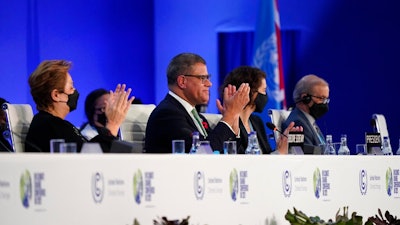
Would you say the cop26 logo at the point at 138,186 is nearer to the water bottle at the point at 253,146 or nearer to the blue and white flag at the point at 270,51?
the water bottle at the point at 253,146

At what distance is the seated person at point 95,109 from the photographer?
6.78 m

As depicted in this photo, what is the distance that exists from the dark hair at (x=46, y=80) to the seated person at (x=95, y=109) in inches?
98.9

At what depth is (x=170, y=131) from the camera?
4.57 m

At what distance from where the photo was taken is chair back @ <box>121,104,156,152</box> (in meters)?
4.88

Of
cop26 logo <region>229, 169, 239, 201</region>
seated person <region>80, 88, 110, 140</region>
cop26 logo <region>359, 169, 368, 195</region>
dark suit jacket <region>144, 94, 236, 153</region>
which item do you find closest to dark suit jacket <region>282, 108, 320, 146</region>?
dark suit jacket <region>144, 94, 236, 153</region>

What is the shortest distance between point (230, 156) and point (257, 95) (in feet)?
7.43

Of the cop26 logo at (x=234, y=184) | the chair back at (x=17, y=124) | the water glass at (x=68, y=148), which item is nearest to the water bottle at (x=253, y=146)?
the cop26 logo at (x=234, y=184)

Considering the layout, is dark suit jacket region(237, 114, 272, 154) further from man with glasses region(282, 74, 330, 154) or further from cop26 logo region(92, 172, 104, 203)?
cop26 logo region(92, 172, 104, 203)

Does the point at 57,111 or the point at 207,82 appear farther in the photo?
the point at 207,82

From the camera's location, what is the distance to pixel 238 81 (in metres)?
5.75

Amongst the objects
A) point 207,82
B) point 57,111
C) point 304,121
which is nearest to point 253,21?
point 304,121

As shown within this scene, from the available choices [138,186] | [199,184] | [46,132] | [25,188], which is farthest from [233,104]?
[25,188]

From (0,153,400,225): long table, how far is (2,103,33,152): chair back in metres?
1.24

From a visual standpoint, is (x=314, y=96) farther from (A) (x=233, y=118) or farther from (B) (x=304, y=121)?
(A) (x=233, y=118)
